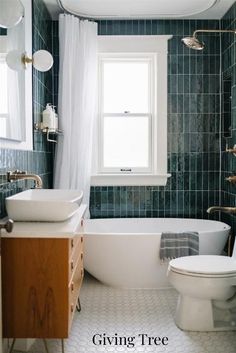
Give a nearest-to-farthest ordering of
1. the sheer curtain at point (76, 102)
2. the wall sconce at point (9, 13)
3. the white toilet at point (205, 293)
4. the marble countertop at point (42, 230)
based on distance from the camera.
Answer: the marble countertop at point (42, 230), the wall sconce at point (9, 13), the white toilet at point (205, 293), the sheer curtain at point (76, 102)

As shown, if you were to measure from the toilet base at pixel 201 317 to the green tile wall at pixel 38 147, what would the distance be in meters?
1.34

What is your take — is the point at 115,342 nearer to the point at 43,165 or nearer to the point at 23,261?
the point at 23,261

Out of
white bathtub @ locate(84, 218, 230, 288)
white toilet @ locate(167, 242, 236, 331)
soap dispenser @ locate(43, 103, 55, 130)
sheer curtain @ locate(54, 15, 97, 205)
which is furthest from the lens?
sheer curtain @ locate(54, 15, 97, 205)

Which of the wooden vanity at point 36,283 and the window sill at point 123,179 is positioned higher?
the window sill at point 123,179

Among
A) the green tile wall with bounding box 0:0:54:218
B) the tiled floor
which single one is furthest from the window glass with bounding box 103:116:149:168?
the tiled floor

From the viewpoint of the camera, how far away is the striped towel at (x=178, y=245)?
3.45 m

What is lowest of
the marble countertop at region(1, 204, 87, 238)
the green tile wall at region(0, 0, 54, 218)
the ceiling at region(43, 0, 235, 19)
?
the marble countertop at region(1, 204, 87, 238)

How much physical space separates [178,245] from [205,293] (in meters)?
0.81

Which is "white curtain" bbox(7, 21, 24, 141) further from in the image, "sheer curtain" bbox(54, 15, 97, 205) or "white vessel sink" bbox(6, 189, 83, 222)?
"sheer curtain" bbox(54, 15, 97, 205)

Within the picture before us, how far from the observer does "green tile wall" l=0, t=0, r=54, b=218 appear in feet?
8.56

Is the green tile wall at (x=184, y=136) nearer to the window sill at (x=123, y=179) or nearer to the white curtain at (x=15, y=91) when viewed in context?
the window sill at (x=123, y=179)

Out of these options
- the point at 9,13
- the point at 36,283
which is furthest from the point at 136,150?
the point at 36,283

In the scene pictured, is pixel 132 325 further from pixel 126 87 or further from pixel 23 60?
pixel 126 87

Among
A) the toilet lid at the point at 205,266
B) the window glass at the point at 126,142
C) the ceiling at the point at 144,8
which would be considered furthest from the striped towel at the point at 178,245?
the ceiling at the point at 144,8
